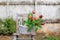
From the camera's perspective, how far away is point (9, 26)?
5660 millimetres

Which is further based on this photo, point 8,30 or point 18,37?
point 8,30

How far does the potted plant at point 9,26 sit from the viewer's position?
18.4 feet

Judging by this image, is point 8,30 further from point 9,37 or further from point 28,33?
point 28,33

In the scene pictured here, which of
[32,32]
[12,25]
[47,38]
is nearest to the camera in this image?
[32,32]

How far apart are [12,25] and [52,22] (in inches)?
37.8

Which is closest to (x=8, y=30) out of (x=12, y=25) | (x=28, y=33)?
(x=12, y=25)

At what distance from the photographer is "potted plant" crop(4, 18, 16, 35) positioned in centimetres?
562

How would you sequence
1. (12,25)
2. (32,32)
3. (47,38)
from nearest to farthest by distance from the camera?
(32,32) → (47,38) → (12,25)

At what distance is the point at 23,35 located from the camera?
17.6 ft

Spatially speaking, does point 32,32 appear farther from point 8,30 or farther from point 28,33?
point 8,30

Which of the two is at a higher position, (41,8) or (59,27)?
(41,8)

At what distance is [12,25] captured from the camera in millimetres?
5684

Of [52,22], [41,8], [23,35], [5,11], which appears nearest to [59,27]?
[52,22]

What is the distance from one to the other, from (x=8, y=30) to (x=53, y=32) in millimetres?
1039
